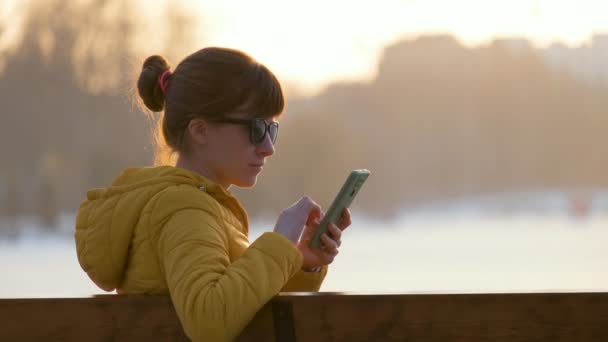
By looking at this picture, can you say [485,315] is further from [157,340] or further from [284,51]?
[284,51]

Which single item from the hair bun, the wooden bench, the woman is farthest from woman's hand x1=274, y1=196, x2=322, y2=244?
the hair bun

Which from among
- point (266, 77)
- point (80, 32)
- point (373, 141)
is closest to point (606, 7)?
point (373, 141)

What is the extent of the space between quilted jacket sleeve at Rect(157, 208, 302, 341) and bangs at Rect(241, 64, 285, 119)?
0.22 metres

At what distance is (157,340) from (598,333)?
1.65 ft

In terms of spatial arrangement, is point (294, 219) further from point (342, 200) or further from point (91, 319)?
point (91, 319)

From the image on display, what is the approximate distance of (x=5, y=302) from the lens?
1.23 meters

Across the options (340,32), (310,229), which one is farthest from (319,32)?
(310,229)

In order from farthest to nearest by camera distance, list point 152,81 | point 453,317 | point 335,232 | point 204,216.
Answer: point 152,81 < point 335,232 < point 204,216 < point 453,317

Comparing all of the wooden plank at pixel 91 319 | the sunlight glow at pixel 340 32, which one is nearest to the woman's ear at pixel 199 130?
the wooden plank at pixel 91 319

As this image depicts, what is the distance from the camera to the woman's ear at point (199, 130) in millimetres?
1430

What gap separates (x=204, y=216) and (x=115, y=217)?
12 centimetres

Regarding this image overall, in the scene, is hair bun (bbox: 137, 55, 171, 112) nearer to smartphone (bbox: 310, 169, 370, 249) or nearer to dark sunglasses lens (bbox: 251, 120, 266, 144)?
dark sunglasses lens (bbox: 251, 120, 266, 144)

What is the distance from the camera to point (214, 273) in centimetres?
118

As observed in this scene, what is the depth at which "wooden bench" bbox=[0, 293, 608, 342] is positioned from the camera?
3.70 ft
